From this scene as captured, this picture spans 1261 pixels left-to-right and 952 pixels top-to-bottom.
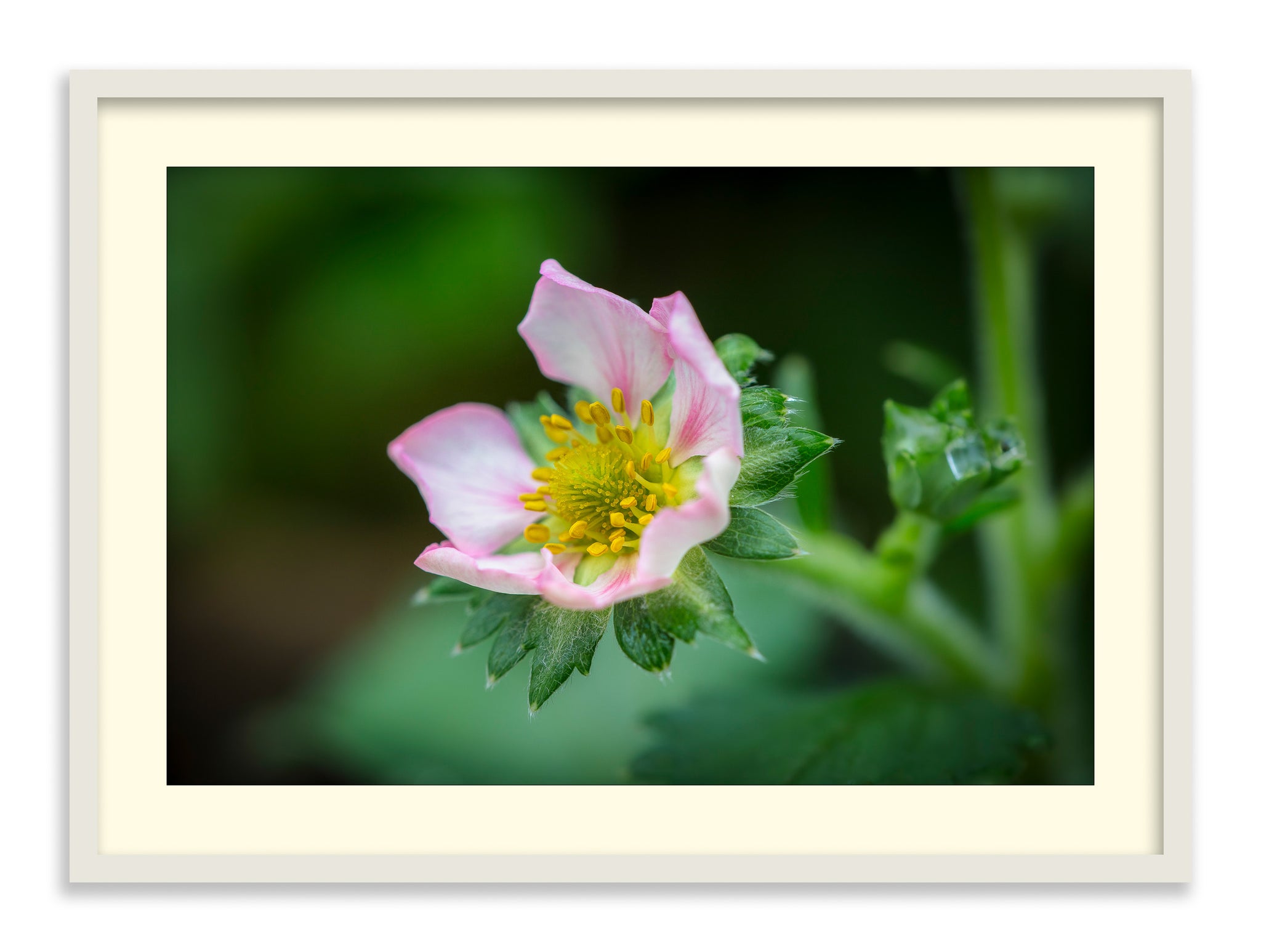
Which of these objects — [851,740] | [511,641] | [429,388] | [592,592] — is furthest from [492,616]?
[429,388]

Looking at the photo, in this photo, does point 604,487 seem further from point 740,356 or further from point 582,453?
point 740,356

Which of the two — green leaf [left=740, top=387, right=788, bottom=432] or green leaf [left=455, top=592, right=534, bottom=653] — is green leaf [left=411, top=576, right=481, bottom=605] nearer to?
green leaf [left=455, top=592, right=534, bottom=653]

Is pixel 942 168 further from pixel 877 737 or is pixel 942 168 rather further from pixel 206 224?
pixel 206 224

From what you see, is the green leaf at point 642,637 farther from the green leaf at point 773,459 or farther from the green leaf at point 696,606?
the green leaf at point 773,459

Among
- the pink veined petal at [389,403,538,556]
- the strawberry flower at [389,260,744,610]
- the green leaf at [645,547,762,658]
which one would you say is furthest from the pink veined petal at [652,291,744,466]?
the pink veined petal at [389,403,538,556]

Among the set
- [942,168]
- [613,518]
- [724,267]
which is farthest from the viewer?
[724,267]
